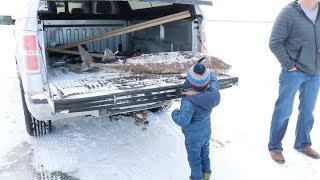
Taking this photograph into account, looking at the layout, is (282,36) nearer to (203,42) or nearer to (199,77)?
(203,42)

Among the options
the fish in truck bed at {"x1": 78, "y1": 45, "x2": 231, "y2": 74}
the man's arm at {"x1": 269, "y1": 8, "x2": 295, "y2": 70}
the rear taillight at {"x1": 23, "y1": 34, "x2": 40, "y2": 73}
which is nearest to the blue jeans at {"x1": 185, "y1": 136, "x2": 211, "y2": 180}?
the fish in truck bed at {"x1": 78, "y1": 45, "x2": 231, "y2": 74}

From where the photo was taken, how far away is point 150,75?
3.71 metres

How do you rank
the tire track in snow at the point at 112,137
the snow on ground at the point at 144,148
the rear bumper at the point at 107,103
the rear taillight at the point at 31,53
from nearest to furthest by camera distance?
the rear bumper at the point at 107,103, the rear taillight at the point at 31,53, the snow on ground at the point at 144,148, the tire track in snow at the point at 112,137

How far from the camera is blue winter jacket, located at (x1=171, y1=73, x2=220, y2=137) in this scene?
292cm

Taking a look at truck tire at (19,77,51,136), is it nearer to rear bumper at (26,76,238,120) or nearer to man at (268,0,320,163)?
rear bumper at (26,76,238,120)

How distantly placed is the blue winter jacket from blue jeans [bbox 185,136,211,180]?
60mm

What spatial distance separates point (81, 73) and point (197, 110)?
5.71 ft

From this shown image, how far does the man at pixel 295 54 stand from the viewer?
3553 mm

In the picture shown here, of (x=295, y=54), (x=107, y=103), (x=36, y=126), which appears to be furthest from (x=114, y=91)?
(x=295, y=54)

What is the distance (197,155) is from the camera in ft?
10.2

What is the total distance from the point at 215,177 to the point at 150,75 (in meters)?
1.27

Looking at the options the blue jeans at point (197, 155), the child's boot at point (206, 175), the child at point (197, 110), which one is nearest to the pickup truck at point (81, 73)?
the child at point (197, 110)

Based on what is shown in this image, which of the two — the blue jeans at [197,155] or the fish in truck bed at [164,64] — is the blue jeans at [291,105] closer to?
the fish in truck bed at [164,64]

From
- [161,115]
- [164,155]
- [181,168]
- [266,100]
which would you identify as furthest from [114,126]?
[266,100]
